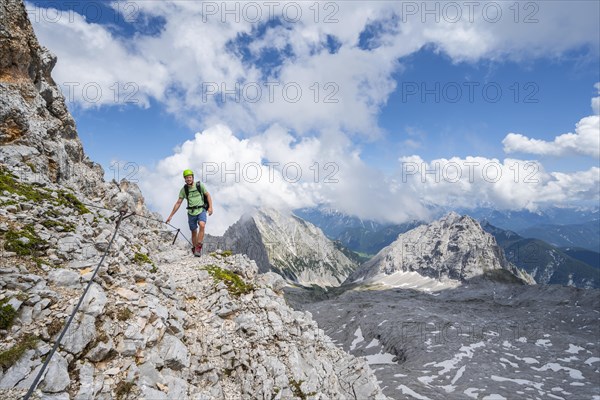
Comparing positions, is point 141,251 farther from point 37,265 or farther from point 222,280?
point 37,265

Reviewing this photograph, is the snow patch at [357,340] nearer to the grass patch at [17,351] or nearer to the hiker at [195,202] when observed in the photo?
the hiker at [195,202]

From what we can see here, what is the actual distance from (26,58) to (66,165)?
11.6 m

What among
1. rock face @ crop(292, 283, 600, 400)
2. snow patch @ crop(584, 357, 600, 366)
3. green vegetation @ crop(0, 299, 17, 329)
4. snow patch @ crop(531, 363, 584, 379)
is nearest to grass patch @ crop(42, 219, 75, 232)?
green vegetation @ crop(0, 299, 17, 329)

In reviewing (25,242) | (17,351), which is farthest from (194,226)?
(17,351)

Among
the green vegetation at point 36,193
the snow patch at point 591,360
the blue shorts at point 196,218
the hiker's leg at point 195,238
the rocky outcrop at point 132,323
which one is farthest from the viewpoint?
the snow patch at point 591,360

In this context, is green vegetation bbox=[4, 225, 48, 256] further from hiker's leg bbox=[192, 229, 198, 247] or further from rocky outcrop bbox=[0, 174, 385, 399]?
hiker's leg bbox=[192, 229, 198, 247]

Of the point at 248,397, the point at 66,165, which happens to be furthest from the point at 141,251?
the point at 66,165

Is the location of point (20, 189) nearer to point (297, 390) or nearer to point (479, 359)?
point (297, 390)

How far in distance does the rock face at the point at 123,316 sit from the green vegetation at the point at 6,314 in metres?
0.03

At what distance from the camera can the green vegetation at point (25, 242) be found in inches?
451

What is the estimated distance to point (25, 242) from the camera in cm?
1188

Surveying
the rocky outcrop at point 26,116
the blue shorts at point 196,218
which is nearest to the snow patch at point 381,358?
the rocky outcrop at point 26,116

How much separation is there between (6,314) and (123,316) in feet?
10.7

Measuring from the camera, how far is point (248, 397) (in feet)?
44.0
